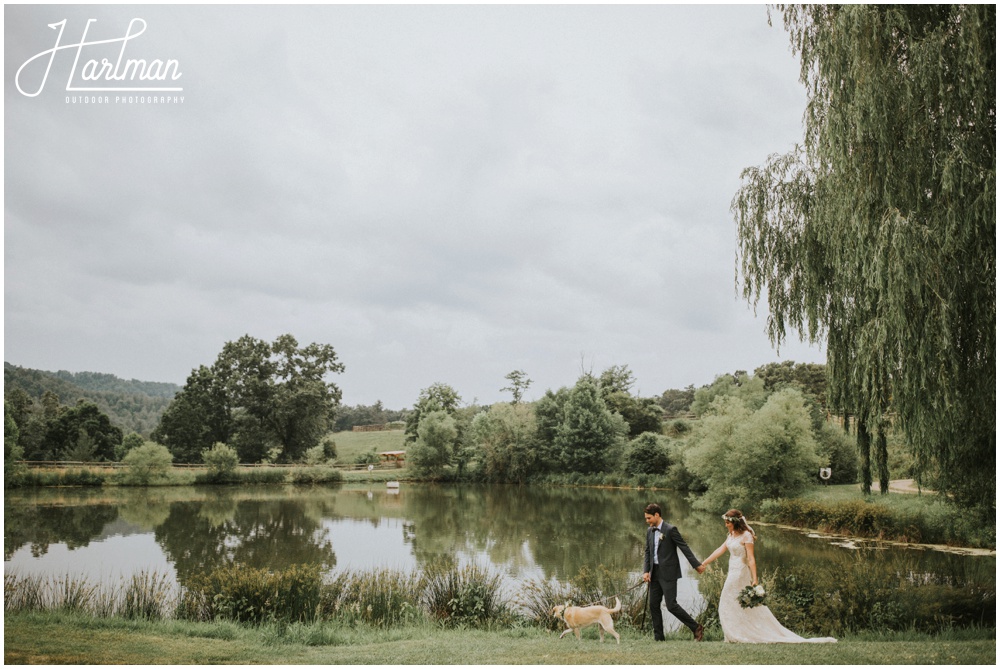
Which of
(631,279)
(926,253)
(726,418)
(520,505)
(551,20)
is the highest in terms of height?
(551,20)

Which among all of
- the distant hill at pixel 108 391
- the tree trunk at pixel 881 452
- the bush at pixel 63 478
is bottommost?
the bush at pixel 63 478

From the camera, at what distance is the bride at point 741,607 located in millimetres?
6398

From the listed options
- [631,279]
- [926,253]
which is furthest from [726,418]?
[926,253]

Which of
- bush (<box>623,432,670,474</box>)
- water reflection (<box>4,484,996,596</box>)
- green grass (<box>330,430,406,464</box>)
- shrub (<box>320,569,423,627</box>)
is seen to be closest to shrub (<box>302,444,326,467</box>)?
green grass (<box>330,430,406,464</box>)

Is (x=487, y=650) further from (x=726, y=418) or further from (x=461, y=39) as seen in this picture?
(x=726, y=418)

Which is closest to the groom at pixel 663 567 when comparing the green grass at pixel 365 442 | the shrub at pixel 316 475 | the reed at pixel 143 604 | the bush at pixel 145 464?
the reed at pixel 143 604

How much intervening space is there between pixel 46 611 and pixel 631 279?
21.2 meters

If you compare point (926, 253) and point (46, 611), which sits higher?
point (926, 253)

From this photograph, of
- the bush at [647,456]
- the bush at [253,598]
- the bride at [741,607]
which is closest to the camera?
the bride at [741,607]

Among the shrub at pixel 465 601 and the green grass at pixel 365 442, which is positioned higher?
the green grass at pixel 365 442

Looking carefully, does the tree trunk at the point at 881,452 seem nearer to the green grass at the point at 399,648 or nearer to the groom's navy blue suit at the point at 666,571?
the green grass at the point at 399,648

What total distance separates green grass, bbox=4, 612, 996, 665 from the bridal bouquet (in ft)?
1.50

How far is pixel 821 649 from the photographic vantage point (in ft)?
19.2

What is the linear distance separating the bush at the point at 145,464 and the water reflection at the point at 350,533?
775 millimetres
